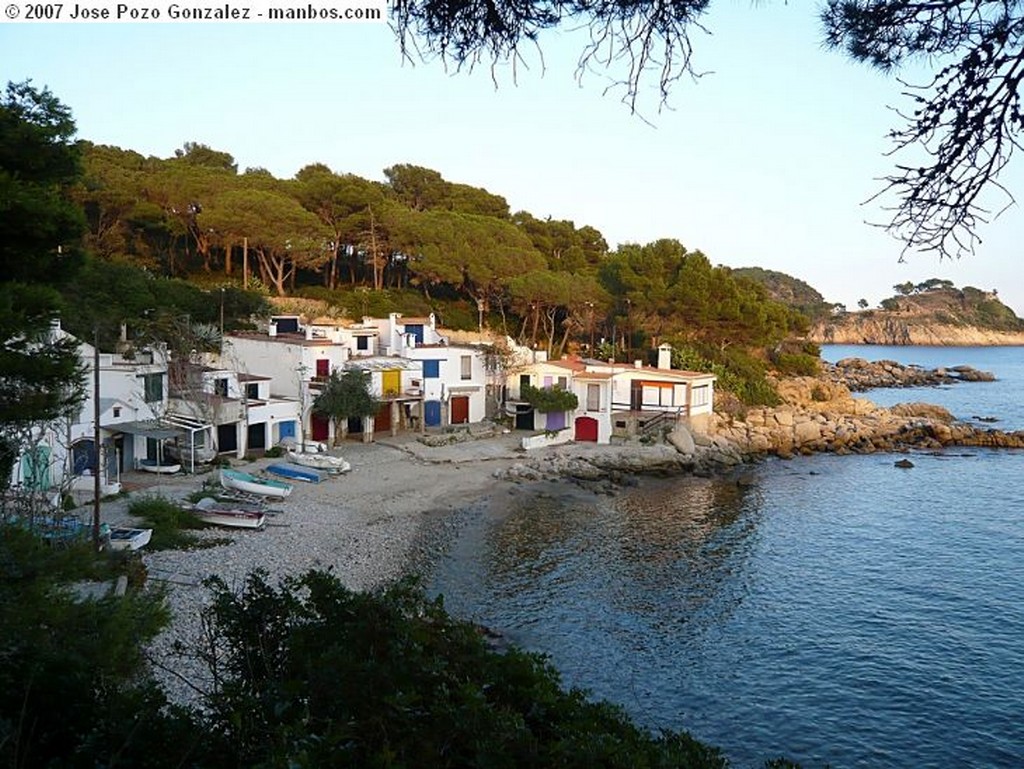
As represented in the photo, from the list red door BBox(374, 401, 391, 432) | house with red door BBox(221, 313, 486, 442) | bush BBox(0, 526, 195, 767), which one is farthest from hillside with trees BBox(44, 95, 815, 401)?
bush BBox(0, 526, 195, 767)

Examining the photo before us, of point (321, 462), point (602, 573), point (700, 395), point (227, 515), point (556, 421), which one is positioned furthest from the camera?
point (700, 395)

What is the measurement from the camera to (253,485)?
23812mm

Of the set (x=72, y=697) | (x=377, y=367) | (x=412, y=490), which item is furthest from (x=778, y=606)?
(x=377, y=367)

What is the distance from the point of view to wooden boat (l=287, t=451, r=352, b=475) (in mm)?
28000

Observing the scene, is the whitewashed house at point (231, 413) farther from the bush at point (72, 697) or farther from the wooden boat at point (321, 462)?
the bush at point (72, 697)

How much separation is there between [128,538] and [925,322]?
517 ft

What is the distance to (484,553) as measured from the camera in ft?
72.4

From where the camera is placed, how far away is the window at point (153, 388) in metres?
25.5

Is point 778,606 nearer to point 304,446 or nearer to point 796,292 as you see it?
point 304,446

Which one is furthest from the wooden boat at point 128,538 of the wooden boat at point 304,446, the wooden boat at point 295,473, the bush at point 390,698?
the bush at point 390,698

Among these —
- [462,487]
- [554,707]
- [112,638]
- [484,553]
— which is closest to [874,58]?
[554,707]

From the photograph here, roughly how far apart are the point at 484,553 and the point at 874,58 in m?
18.2

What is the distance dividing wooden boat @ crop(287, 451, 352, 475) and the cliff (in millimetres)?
131230

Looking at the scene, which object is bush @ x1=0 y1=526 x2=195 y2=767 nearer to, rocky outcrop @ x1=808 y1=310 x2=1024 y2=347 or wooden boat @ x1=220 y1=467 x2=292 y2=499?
wooden boat @ x1=220 y1=467 x2=292 y2=499
